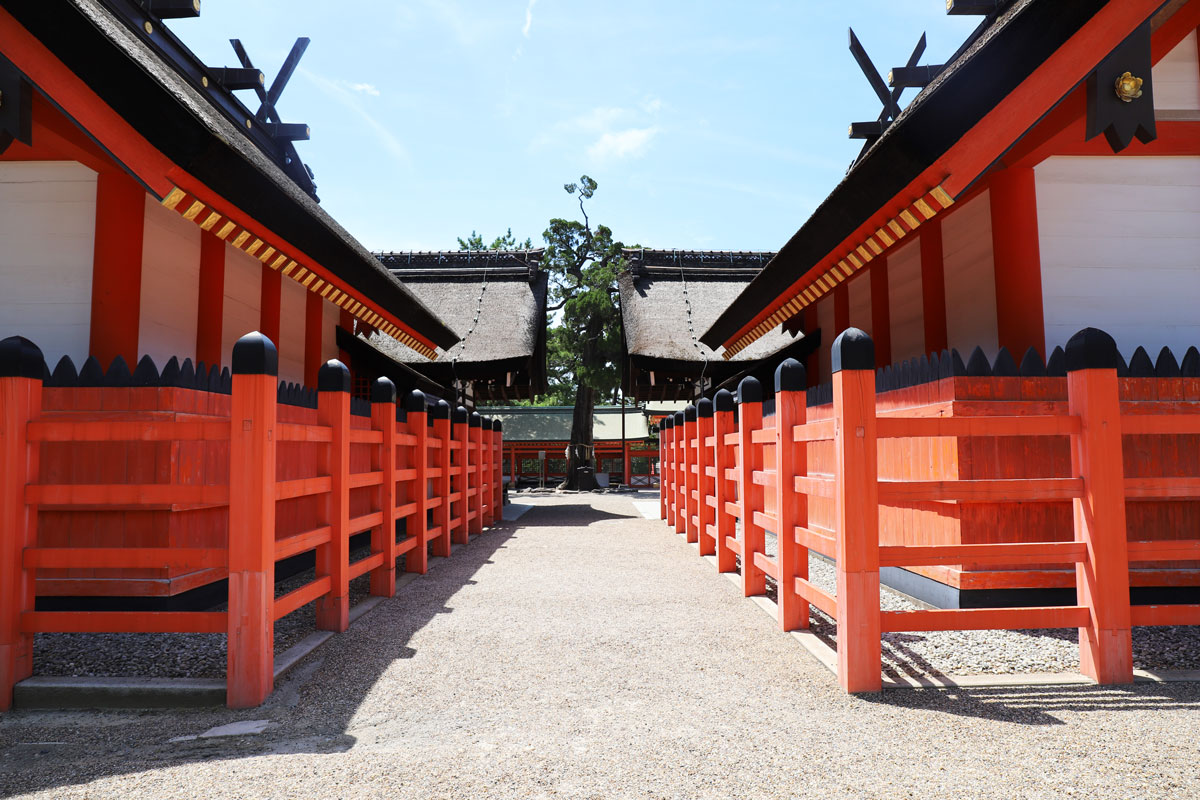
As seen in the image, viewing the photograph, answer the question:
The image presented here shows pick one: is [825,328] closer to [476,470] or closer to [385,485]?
[476,470]

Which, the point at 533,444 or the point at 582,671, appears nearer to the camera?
the point at 582,671

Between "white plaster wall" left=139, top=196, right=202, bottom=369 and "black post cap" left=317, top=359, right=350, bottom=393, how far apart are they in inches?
57.6

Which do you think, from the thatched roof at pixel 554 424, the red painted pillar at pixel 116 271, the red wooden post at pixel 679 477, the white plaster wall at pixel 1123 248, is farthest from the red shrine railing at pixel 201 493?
the thatched roof at pixel 554 424

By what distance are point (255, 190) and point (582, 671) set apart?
3.23 m

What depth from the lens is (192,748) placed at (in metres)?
2.05

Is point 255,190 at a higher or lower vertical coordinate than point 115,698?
higher

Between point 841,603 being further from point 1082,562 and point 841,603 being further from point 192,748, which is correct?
point 192,748

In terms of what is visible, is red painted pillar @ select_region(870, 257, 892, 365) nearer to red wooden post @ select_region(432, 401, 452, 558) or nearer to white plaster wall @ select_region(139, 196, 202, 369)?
red wooden post @ select_region(432, 401, 452, 558)

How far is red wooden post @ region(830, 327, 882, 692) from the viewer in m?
2.44

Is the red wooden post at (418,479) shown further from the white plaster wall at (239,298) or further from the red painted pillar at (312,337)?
the red painted pillar at (312,337)

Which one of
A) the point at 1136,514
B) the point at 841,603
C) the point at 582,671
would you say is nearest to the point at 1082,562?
the point at 841,603

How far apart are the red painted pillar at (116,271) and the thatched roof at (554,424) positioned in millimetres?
18667

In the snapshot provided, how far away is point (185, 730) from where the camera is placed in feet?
7.26

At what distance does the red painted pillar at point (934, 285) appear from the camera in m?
5.04
